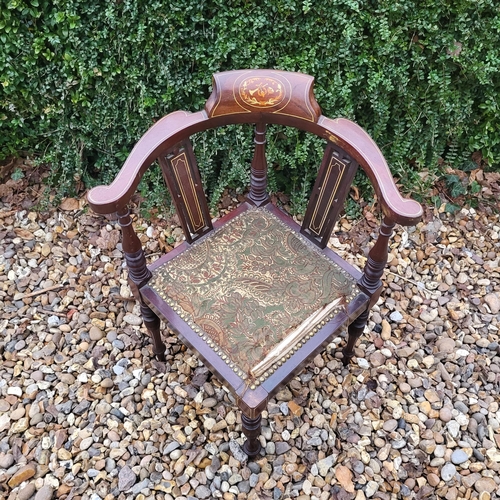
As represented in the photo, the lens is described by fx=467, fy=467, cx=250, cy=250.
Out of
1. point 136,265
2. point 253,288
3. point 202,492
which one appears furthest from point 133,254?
point 202,492

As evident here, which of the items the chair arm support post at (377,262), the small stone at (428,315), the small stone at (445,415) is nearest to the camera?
the chair arm support post at (377,262)

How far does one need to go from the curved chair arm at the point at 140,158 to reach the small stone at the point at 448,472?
1503 millimetres

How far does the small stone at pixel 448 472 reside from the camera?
1731 millimetres

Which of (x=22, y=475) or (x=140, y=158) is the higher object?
(x=140, y=158)

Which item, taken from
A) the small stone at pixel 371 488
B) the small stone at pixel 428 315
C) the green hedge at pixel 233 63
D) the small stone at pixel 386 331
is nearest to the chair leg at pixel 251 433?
the small stone at pixel 371 488

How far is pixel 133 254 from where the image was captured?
1.49 m

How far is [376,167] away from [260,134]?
1.53 feet

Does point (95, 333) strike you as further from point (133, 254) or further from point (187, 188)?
point (187, 188)

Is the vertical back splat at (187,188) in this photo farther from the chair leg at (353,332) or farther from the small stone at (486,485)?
the small stone at (486,485)

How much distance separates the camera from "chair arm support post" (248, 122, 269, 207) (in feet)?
5.38

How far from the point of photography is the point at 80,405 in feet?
6.15

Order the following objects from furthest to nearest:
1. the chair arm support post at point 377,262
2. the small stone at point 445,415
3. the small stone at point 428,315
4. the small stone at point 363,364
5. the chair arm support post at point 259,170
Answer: the small stone at point 428,315 → the small stone at point 363,364 → the small stone at point 445,415 → the chair arm support post at point 259,170 → the chair arm support post at point 377,262

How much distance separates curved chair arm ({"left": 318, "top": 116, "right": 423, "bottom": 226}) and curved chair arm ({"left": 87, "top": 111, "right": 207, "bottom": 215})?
0.42 meters

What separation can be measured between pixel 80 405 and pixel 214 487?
2.05 ft
